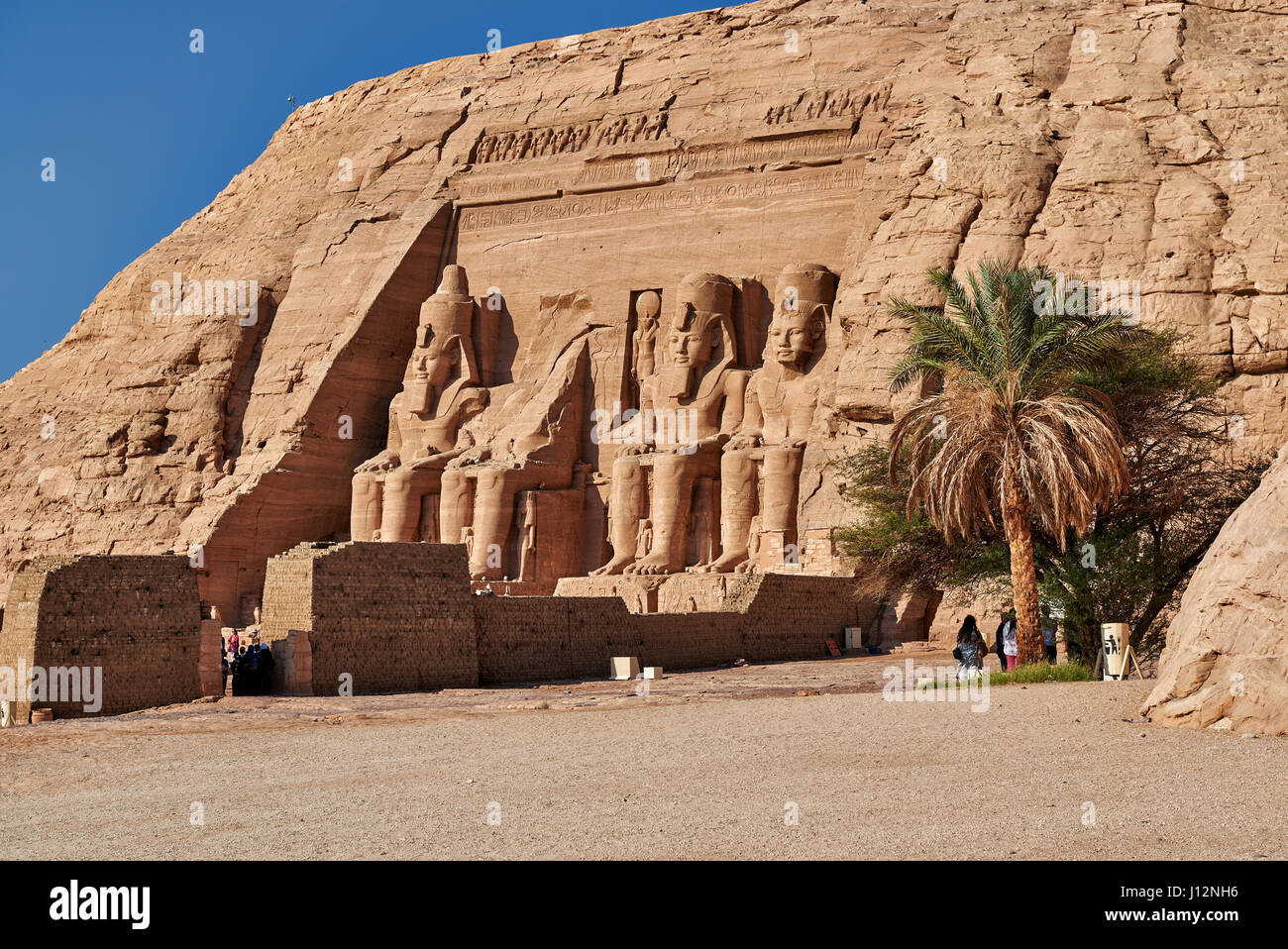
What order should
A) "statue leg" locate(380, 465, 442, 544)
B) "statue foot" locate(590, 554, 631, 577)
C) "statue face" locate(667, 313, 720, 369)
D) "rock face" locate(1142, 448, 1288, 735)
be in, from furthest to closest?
"statue leg" locate(380, 465, 442, 544) → "statue face" locate(667, 313, 720, 369) → "statue foot" locate(590, 554, 631, 577) → "rock face" locate(1142, 448, 1288, 735)

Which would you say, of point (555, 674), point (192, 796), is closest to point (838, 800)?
point (192, 796)

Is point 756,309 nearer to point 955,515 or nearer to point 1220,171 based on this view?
point 1220,171

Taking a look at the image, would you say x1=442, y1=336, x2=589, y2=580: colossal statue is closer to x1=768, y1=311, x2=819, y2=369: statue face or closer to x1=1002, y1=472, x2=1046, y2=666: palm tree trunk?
x1=768, y1=311, x2=819, y2=369: statue face

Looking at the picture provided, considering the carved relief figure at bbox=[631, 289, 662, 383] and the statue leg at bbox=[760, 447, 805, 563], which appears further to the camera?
the carved relief figure at bbox=[631, 289, 662, 383]

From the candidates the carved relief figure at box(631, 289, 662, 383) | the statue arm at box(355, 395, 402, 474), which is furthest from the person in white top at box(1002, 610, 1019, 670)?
the statue arm at box(355, 395, 402, 474)

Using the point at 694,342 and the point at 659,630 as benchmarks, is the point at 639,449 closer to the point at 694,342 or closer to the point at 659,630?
the point at 694,342

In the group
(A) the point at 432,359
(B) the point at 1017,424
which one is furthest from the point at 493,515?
(B) the point at 1017,424
